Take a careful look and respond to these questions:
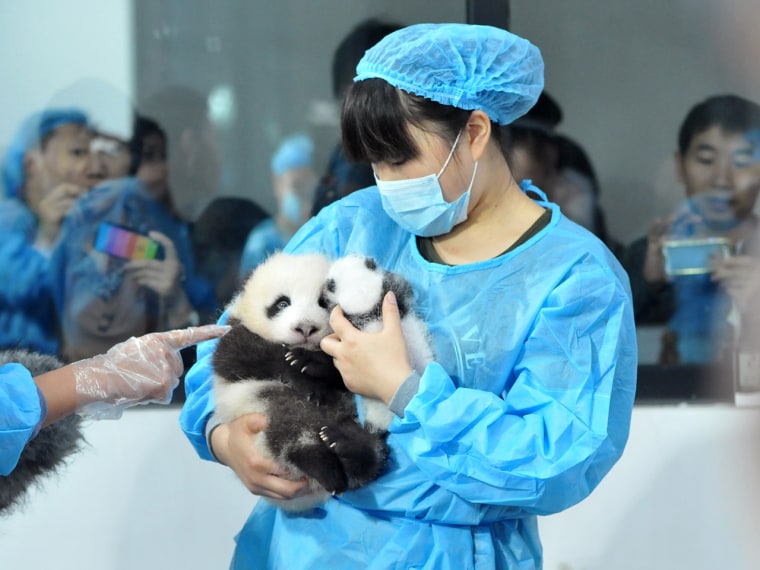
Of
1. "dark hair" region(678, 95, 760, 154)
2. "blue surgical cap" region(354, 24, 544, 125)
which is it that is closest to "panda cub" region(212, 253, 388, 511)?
"blue surgical cap" region(354, 24, 544, 125)

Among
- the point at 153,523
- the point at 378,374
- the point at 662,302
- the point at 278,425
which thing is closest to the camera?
the point at 378,374

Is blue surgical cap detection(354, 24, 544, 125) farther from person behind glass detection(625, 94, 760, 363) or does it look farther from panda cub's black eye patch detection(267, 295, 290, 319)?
person behind glass detection(625, 94, 760, 363)

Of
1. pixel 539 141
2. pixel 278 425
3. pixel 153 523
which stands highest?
pixel 539 141

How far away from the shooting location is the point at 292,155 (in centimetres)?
367

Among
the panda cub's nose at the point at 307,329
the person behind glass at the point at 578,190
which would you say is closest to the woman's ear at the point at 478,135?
the panda cub's nose at the point at 307,329

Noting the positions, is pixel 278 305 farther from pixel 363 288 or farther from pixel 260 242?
pixel 260 242

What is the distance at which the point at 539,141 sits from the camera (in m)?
3.49

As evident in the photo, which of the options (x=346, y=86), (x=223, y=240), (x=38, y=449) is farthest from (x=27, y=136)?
(x=38, y=449)

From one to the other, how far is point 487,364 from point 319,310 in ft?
1.17

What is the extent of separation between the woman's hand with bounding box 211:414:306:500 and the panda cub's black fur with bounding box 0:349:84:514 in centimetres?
30

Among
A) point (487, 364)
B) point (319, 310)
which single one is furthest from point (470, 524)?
point (319, 310)

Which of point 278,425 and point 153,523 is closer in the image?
point 278,425

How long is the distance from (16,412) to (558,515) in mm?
1806

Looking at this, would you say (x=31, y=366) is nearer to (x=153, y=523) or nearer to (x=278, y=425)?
(x=278, y=425)
